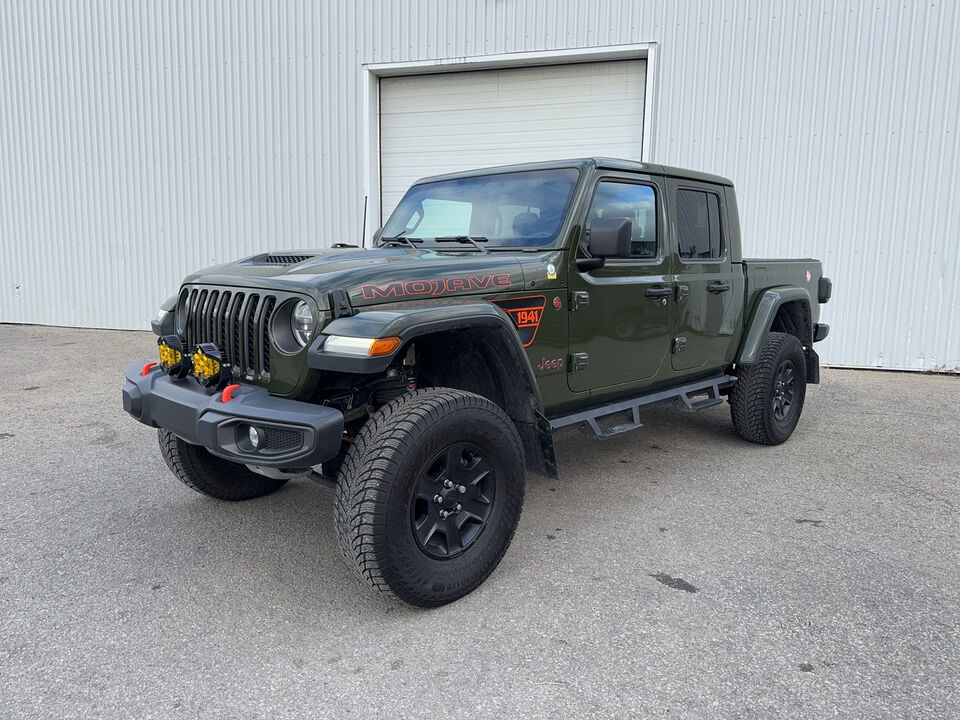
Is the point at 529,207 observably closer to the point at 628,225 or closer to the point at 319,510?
the point at 628,225

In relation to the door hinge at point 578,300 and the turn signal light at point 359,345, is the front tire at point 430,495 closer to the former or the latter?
the turn signal light at point 359,345

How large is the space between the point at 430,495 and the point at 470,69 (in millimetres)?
7490

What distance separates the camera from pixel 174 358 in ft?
10.3

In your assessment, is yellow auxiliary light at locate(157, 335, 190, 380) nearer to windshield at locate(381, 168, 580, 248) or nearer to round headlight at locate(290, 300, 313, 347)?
round headlight at locate(290, 300, 313, 347)

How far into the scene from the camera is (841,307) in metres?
8.21

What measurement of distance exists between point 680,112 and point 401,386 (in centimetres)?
659

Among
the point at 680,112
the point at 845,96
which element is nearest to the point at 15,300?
the point at 680,112

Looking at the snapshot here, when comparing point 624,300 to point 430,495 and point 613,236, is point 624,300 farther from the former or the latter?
point 430,495

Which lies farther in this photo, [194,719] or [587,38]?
[587,38]

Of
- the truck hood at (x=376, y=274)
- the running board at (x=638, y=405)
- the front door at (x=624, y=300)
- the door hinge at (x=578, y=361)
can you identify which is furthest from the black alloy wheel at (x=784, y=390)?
the truck hood at (x=376, y=274)

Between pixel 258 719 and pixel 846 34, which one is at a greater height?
pixel 846 34

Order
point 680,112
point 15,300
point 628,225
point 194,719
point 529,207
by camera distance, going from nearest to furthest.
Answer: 1. point 194,719
2. point 628,225
3. point 529,207
4. point 680,112
5. point 15,300

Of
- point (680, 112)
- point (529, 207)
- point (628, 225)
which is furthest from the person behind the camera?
point (680, 112)

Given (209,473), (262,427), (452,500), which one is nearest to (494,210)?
(452,500)
